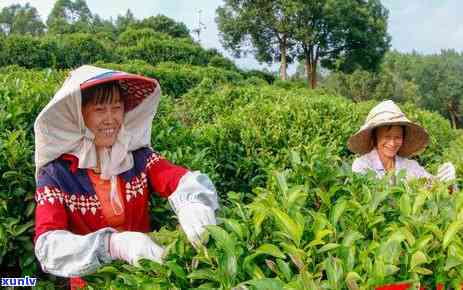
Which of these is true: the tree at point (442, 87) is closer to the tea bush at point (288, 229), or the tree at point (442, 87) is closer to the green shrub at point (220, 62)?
the green shrub at point (220, 62)

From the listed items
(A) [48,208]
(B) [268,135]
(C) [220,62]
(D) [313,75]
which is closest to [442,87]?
(D) [313,75]

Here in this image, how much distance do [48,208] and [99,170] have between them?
1.01 feet

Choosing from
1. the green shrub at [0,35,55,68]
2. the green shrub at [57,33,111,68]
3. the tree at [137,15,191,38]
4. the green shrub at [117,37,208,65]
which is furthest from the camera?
Answer: the tree at [137,15,191,38]

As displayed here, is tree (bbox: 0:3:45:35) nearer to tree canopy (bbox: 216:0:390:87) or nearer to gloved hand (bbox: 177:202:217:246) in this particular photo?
tree canopy (bbox: 216:0:390:87)

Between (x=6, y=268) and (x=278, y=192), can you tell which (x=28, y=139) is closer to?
(x=6, y=268)

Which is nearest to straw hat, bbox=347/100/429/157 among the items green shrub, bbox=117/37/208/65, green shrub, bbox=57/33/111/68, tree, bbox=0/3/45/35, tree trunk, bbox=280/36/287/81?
green shrub, bbox=57/33/111/68

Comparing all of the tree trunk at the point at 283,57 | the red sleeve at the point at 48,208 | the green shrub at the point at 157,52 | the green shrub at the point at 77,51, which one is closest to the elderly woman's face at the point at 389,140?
the red sleeve at the point at 48,208

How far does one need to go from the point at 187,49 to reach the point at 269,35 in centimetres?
1202

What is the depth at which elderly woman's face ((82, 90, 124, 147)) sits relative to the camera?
2064 millimetres

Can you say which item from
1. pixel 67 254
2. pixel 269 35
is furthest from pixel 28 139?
pixel 269 35

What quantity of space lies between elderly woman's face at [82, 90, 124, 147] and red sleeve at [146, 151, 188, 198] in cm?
19

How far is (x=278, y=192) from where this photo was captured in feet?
5.65

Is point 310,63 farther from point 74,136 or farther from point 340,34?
point 74,136

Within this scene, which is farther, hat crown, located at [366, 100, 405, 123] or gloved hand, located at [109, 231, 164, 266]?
hat crown, located at [366, 100, 405, 123]
